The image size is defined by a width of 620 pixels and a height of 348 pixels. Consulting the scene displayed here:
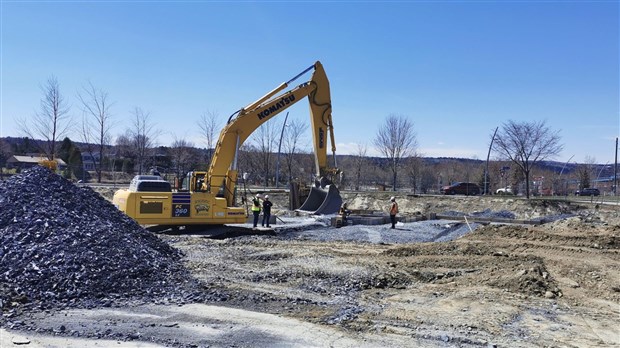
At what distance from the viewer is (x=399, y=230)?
1967 cm

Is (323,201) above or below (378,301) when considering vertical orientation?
above

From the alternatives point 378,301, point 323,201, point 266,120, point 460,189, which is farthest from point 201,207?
point 460,189

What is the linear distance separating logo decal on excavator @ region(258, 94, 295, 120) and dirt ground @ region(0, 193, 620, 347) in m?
5.09

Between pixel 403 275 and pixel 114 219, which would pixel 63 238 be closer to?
pixel 114 219

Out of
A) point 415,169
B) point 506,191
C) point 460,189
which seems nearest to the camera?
point 460,189

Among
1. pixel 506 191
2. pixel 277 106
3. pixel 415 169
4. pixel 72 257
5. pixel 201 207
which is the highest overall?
pixel 277 106

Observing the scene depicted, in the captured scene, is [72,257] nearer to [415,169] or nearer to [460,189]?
[460,189]

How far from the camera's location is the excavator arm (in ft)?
60.2

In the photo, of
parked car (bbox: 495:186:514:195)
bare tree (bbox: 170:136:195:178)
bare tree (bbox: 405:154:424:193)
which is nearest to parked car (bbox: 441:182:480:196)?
parked car (bbox: 495:186:514:195)

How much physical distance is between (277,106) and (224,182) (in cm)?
353

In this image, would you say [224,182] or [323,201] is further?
[323,201]

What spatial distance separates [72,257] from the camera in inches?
381

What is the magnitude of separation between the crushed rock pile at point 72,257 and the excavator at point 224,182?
148 inches

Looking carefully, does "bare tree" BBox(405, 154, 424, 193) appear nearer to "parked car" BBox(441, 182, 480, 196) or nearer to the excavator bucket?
"parked car" BBox(441, 182, 480, 196)
